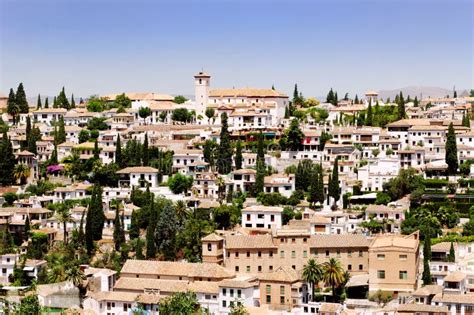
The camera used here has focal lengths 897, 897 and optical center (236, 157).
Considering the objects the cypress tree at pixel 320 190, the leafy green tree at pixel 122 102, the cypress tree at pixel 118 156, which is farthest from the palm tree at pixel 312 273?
the leafy green tree at pixel 122 102

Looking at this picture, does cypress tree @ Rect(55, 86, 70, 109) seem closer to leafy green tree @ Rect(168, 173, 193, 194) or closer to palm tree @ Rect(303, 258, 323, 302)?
leafy green tree @ Rect(168, 173, 193, 194)

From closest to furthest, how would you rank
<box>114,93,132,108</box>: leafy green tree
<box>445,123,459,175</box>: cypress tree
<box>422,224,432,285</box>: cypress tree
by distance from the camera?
<box>422,224,432,285</box>: cypress tree → <box>445,123,459,175</box>: cypress tree → <box>114,93,132,108</box>: leafy green tree

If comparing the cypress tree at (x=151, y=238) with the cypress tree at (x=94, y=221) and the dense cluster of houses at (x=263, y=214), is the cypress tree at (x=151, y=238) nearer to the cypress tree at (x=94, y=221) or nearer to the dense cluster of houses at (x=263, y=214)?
the dense cluster of houses at (x=263, y=214)

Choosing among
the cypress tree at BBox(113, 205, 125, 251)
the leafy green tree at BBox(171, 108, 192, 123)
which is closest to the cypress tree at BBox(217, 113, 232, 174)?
the cypress tree at BBox(113, 205, 125, 251)

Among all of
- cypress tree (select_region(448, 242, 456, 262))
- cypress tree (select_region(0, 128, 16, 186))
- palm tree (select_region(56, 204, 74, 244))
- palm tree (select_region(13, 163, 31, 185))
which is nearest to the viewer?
cypress tree (select_region(448, 242, 456, 262))

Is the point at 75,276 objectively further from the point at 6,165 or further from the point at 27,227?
the point at 6,165
